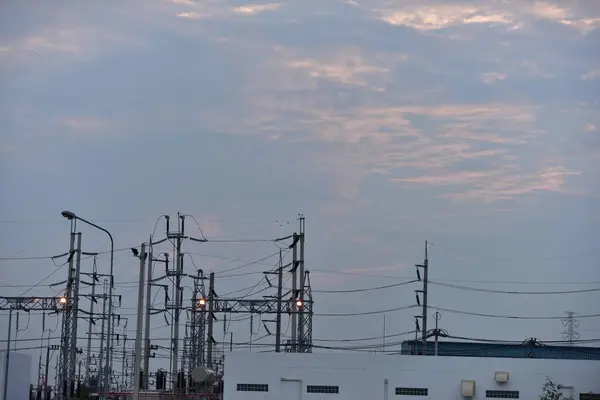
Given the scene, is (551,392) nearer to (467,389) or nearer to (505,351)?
(467,389)

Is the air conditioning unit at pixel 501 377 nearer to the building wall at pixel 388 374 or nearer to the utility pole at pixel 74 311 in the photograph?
the building wall at pixel 388 374

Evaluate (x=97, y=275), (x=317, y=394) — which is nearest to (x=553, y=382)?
(x=317, y=394)

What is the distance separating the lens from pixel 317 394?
52844 millimetres

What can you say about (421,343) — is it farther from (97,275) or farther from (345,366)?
(97,275)

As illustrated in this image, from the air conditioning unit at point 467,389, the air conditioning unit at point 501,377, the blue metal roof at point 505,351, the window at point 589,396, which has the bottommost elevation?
the window at point 589,396

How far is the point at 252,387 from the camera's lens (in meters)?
52.9

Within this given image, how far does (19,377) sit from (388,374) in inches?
1869

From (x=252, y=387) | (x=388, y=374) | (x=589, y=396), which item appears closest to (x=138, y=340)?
(x=252, y=387)

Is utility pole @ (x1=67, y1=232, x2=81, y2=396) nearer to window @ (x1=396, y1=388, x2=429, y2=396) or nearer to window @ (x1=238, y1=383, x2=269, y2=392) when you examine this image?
window @ (x1=238, y1=383, x2=269, y2=392)

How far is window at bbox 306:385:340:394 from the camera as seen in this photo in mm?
52719

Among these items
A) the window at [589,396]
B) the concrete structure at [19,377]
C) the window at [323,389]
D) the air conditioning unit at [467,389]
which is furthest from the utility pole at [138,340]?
the concrete structure at [19,377]

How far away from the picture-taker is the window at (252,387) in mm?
52719

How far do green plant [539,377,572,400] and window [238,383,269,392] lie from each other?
15.2 m

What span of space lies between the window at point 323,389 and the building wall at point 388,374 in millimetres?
178
